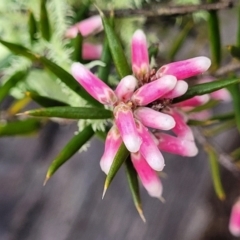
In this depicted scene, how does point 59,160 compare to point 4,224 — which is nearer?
point 59,160

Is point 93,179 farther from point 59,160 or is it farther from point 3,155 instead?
point 59,160

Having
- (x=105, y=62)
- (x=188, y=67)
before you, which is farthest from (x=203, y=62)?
(x=105, y=62)

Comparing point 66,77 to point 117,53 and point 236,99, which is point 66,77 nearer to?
point 117,53

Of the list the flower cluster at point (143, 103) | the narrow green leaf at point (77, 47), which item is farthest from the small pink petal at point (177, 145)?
the narrow green leaf at point (77, 47)

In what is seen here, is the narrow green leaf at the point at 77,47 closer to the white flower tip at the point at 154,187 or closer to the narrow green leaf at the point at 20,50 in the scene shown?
the narrow green leaf at the point at 20,50

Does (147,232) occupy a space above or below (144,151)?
below

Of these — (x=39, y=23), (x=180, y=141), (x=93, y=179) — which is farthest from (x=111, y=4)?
(x=93, y=179)

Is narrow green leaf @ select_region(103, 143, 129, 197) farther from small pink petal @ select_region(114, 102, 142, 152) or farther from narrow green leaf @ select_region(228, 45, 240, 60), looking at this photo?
narrow green leaf @ select_region(228, 45, 240, 60)
